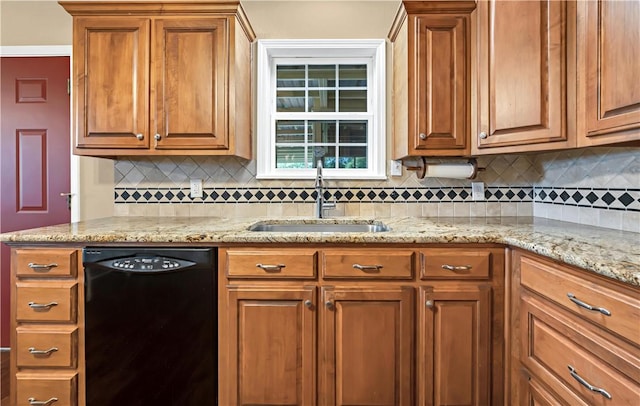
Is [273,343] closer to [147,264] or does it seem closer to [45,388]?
[147,264]

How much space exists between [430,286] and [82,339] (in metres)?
1.61

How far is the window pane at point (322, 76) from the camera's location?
2.64m

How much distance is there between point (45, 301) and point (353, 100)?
210cm

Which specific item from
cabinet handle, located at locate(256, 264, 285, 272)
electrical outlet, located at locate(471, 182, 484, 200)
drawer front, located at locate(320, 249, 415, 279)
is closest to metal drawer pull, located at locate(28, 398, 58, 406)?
cabinet handle, located at locate(256, 264, 285, 272)

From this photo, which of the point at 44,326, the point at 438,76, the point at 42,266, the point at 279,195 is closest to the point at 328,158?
the point at 279,195

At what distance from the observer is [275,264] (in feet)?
5.59

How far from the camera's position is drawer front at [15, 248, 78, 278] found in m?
1.71

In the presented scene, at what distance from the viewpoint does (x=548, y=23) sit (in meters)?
1.64

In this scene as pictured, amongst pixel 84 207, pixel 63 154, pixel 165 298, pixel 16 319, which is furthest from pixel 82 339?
pixel 63 154

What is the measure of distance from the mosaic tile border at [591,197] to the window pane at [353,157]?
115 cm

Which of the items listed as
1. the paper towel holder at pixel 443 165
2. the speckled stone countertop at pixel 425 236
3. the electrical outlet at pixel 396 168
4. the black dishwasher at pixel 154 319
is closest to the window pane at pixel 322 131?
the electrical outlet at pixel 396 168

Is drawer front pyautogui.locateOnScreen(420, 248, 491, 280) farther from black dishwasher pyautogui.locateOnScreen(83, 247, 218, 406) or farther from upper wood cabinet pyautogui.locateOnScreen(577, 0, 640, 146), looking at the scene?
black dishwasher pyautogui.locateOnScreen(83, 247, 218, 406)

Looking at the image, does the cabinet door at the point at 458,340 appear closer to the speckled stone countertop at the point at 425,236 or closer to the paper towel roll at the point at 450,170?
the speckled stone countertop at the point at 425,236

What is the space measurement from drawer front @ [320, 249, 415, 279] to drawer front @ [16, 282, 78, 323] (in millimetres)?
1172
